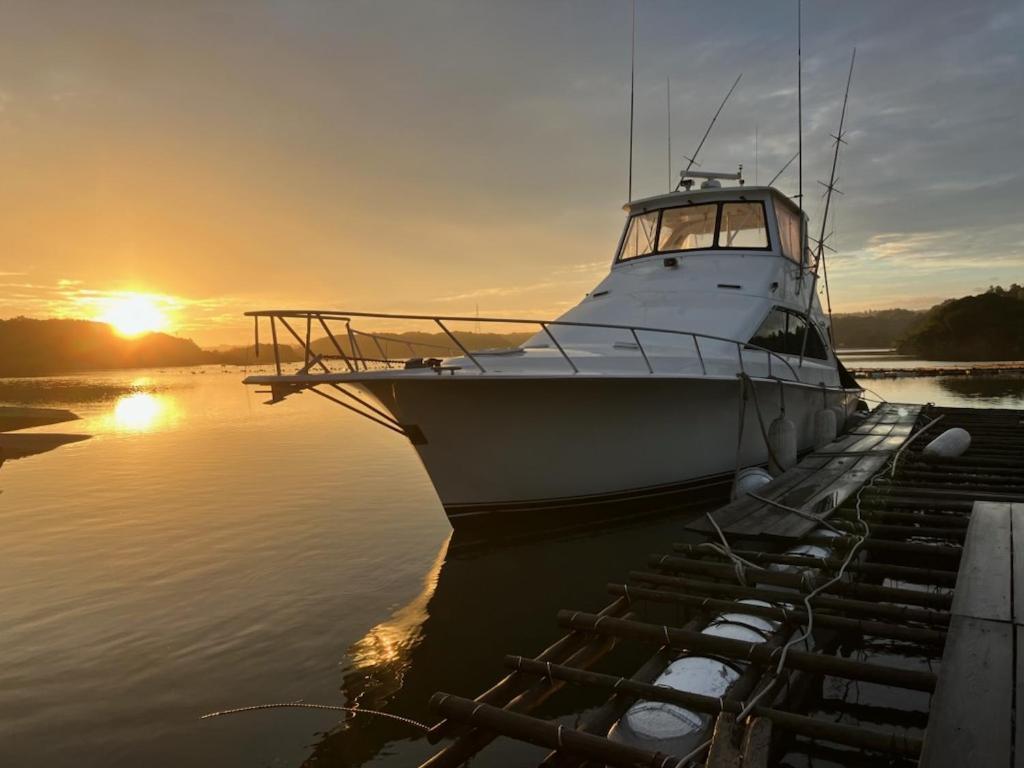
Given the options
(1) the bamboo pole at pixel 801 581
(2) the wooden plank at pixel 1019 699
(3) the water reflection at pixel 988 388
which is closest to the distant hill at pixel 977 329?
(3) the water reflection at pixel 988 388

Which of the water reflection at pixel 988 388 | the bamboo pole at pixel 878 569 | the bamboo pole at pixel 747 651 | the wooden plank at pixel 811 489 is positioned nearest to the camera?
the bamboo pole at pixel 747 651

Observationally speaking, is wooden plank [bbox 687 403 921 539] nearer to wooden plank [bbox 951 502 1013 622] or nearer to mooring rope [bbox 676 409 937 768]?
mooring rope [bbox 676 409 937 768]

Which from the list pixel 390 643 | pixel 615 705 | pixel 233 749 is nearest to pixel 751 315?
pixel 390 643

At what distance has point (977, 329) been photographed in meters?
68.0

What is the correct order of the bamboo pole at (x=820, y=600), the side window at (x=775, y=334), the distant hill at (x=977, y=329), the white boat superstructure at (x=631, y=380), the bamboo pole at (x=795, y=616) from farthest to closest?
the distant hill at (x=977, y=329), the side window at (x=775, y=334), the white boat superstructure at (x=631, y=380), the bamboo pole at (x=820, y=600), the bamboo pole at (x=795, y=616)

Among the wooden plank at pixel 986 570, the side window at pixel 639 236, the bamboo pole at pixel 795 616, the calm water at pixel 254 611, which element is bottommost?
the calm water at pixel 254 611

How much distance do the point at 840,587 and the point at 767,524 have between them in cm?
145

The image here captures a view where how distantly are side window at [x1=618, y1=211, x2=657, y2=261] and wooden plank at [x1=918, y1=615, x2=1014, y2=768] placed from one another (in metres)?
10.1

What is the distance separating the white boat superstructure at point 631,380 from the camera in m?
7.74

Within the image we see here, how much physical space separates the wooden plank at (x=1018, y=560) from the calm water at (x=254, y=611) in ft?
9.13

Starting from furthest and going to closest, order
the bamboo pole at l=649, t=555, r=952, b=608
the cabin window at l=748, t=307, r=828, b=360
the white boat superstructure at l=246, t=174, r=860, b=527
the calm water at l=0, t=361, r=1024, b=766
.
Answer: the cabin window at l=748, t=307, r=828, b=360, the white boat superstructure at l=246, t=174, r=860, b=527, the calm water at l=0, t=361, r=1024, b=766, the bamboo pole at l=649, t=555, r=952, b=608

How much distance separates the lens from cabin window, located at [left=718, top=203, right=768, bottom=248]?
12086mm

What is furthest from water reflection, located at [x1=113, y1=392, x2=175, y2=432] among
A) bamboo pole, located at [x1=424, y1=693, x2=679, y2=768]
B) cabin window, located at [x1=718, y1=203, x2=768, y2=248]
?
bamboo pole, located at [x1=424, y1=693, x2=679, y2=768]

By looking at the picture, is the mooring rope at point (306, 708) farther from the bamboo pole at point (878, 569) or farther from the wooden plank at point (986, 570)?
Result: the wooden plank at point (986, 570)
